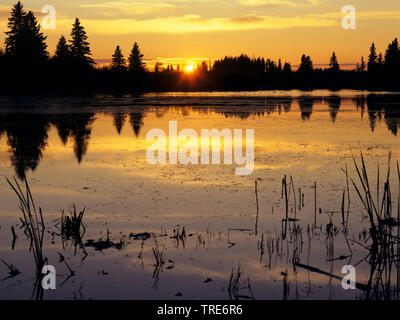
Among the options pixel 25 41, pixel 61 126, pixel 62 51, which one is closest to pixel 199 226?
pixel 61 126

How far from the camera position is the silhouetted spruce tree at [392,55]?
101 m

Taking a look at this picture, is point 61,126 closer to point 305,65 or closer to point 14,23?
point 14,23

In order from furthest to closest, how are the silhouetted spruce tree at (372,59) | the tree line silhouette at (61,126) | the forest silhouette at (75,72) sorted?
the silhouetted spruce tree at (372,59) → the forest silhouette at (75,72) → the tree line silhouette at (61,126)

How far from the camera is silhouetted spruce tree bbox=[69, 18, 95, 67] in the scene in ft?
228

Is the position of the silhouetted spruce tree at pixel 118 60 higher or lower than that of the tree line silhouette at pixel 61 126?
higher

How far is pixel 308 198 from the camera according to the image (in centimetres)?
972

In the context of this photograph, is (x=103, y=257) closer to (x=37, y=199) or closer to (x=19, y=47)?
(x=37, y=199)

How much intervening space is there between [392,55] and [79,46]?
64535 millimetres

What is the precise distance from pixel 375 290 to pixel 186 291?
2.17 m
